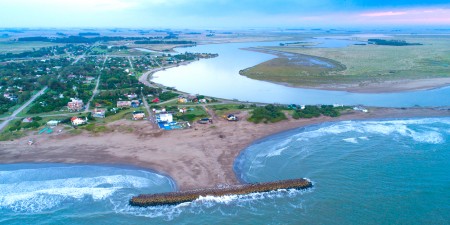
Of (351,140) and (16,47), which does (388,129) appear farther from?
(16,47)

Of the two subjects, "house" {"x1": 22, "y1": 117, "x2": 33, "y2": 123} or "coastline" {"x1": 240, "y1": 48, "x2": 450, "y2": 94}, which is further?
"coastline" {"x1": 240, "y1": 48, "x2": 450, "y2": 94}

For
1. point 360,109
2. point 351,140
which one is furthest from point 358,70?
point 351,140

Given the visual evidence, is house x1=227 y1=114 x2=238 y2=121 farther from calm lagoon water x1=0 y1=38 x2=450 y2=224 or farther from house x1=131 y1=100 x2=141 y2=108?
house x1=131 y1=100 x2=141 y2=108

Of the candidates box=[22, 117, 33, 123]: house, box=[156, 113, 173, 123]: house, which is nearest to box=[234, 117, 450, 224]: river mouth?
box=[156, 113, 173, 123]: house

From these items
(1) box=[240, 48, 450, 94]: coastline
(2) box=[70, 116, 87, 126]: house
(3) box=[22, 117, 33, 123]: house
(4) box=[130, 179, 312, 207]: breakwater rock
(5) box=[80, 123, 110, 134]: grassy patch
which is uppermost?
(1) box=[240, 48, 450, 94]: coastline

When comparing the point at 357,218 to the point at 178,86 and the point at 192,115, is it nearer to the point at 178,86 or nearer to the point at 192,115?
the point at 192,115

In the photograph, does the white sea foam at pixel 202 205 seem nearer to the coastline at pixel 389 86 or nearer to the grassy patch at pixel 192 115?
the grassy patch at pixel 192 115
